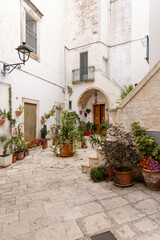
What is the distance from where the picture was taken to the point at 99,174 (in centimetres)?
363

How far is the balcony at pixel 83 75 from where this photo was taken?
10.6 metres

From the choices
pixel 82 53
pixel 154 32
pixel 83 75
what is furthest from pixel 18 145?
pixel 82 53

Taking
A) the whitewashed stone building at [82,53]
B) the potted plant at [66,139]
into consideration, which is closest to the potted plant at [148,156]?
the potted plant at [66,139]

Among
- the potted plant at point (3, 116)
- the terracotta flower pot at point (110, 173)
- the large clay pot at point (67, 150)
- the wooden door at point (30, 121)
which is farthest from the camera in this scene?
the wooden door at point (30, 121)

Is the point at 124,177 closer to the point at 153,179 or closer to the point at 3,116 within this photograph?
the point at 153,179

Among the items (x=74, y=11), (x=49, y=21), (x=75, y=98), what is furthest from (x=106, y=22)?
(x=75, y=98)

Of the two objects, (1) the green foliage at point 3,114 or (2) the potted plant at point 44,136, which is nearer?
(1) the green foliage at point 3,114

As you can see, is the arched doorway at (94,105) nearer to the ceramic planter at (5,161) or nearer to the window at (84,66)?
the window at (84,66)

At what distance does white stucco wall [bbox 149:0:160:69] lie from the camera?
15.7 feet

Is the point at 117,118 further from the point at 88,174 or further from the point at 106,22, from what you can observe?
the point at 106,22

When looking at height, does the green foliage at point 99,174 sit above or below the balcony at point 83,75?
below

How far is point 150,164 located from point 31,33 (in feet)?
25.5

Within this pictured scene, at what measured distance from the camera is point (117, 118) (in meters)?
3.76

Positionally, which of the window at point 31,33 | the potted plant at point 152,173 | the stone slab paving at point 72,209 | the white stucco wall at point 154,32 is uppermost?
the window at point 31,33
